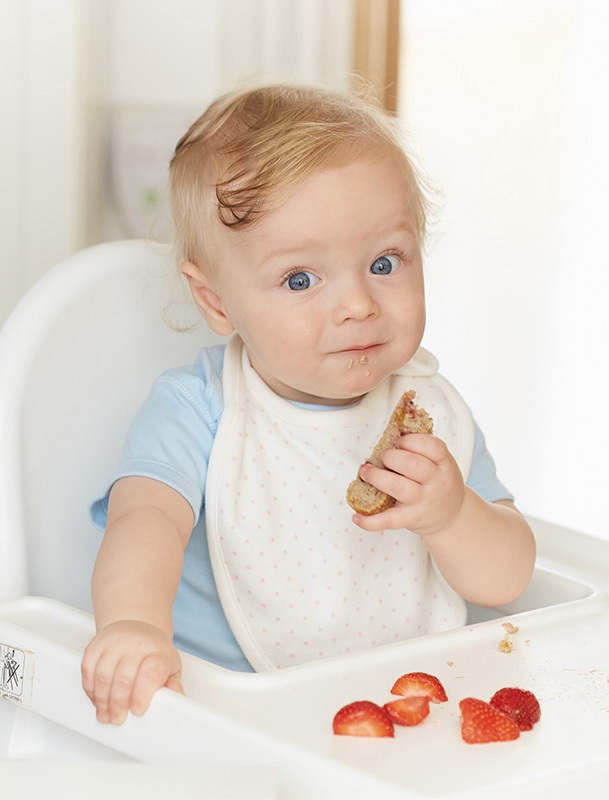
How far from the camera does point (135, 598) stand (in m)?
0.73

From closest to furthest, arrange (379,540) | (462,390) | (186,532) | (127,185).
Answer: (186,532), (379,540), (127,185), (462,390)

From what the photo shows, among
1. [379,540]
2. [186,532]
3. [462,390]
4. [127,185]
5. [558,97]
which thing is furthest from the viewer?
[462,390]

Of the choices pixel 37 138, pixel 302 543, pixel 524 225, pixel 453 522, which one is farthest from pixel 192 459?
pixel 524 225

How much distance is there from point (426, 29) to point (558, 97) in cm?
38

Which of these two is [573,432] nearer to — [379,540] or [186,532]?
[379,540]

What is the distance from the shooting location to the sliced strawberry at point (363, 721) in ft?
1.91

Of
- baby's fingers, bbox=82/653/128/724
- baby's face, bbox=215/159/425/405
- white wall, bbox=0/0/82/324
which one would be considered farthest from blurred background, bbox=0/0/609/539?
baby's fingers, bbox=82/653/128/724

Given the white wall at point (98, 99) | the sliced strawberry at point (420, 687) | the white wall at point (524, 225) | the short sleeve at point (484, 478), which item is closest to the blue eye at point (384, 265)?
the short sleeve at point (484, 478)

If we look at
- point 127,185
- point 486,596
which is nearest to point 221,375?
point 486,596

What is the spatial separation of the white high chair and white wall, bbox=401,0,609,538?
1.56 meters

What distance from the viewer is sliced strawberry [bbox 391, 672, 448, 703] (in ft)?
2.15

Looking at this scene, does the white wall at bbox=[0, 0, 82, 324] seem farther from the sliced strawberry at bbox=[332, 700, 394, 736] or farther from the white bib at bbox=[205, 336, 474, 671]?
the sliced strawberry at bbox=[332, 700, 394, 736]

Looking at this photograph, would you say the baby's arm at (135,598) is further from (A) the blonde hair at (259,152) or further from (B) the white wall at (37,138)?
(B) the white wall at (37,138)

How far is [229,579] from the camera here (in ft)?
3.12
